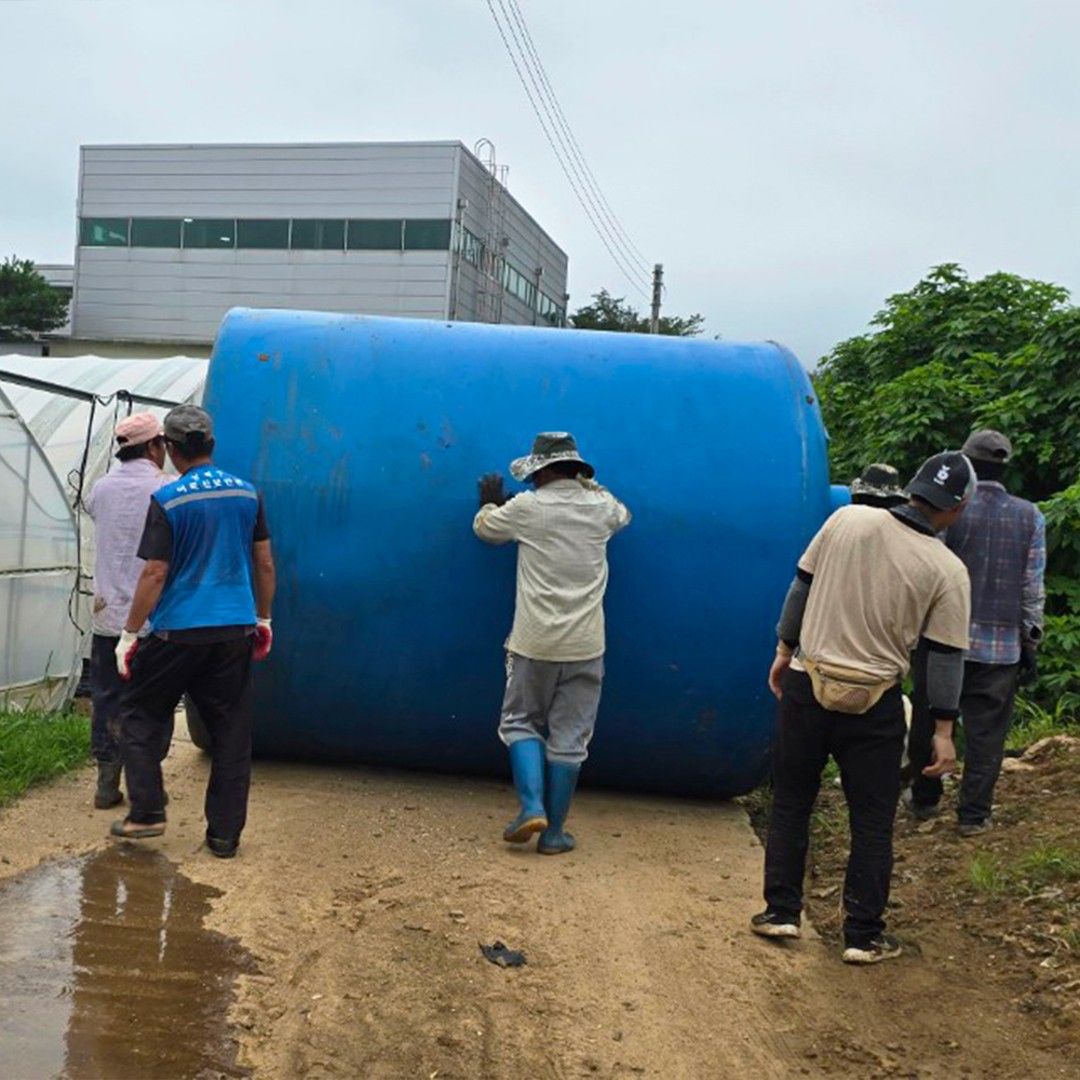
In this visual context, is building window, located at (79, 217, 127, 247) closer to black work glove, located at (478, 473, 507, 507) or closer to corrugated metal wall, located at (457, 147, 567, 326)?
corrugated metal wall, located at (457, 147, 567, 326)

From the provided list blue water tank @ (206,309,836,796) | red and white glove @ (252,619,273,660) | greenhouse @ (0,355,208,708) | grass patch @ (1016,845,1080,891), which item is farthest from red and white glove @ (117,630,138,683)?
grass patch @ (1016,845,1080,891)

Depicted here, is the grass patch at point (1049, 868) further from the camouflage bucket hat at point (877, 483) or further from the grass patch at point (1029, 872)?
the camouflage bucket hat at point (877, 483)

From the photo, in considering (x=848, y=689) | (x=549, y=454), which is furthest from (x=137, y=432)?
(x=848, y=689)

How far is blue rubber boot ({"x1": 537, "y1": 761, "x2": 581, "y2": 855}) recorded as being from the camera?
536 cm

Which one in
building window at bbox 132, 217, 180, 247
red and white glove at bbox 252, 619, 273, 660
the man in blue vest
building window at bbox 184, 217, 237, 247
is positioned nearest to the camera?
the man in blue vest

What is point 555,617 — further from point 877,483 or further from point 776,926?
point 776,926

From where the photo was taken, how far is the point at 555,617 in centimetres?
Result: 539

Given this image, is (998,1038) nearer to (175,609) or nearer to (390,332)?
(175,609)

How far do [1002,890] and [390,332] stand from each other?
357 centimetres

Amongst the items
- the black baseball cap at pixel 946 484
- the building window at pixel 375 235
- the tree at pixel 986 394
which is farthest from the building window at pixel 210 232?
the black baseball cap at pixel 946 484

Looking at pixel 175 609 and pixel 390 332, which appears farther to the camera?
pixel 390 332

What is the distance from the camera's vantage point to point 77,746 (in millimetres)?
6582

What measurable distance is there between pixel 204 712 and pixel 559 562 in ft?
5.04

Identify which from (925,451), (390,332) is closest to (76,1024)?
(390,332)
